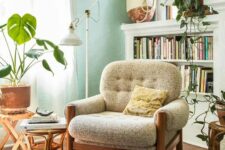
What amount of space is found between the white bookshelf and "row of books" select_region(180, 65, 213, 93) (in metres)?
0.07

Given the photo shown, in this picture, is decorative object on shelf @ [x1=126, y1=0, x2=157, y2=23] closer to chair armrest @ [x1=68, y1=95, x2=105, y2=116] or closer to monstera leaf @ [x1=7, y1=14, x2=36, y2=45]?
chair armrest @ [x1=68, y1=95, x2=105, y2=116]

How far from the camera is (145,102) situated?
2.53 meters

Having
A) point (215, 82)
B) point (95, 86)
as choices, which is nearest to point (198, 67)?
point (215, 82)

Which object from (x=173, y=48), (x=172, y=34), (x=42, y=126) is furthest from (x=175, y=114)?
(x=172, y=34)

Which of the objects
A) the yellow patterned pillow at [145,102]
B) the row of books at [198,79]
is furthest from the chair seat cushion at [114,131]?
the row of books at [198,79]

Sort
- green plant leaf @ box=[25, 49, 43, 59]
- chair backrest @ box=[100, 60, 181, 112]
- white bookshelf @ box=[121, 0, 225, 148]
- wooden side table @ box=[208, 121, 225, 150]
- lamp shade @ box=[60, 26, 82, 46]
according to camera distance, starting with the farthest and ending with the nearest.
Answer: white bookshelf @ box=[121, 0, 225, 148]
lamp shade @ box=[60, 26, 82, 46]
chair backrest @ box=[100, 60, 181, 112]
green plant leaf @ box=[25, 49, 43, 59]
wooden side table @ box=[208, 121, 225, 150]

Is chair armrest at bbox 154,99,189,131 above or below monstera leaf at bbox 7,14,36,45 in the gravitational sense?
below

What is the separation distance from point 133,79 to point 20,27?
3.46 feet

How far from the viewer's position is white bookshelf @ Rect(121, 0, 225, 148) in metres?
2.90

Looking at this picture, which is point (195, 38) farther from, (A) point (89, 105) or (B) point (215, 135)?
(A) point (89, 105)

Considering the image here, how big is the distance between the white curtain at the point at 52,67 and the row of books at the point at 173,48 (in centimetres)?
87

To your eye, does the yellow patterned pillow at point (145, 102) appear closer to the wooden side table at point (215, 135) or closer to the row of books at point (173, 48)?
the wooden side table at point (215, 135)

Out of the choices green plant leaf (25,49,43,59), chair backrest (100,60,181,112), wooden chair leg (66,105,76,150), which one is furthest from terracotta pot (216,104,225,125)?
green plant leaf (25,49,43,59)

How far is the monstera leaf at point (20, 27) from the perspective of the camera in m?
2.46
